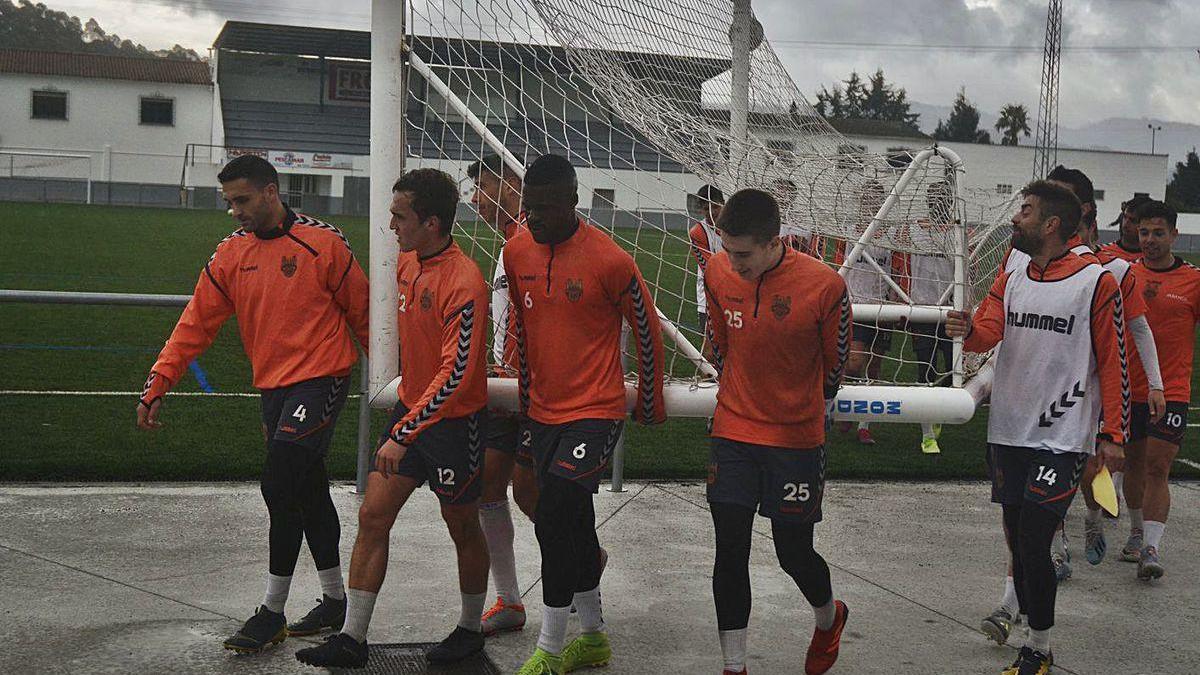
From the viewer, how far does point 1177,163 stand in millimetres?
98562

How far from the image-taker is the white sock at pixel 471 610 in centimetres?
498

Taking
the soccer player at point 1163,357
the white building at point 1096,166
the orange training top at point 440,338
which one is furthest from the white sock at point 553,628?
the white building at point 1096,166

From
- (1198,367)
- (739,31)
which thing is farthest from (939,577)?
(1198,367)

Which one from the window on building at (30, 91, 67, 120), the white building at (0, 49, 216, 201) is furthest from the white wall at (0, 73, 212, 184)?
the window on building at (30, 91, 67, 120)

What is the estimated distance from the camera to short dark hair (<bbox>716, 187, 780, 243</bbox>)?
14.7 ft

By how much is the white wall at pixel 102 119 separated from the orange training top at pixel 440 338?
→ 58.0 metres

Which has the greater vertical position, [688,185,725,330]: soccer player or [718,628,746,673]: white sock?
[688,185,725,330]: soccer player

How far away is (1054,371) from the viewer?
495cm

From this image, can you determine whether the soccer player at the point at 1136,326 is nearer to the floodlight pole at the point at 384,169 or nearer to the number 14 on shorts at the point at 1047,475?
the number 14 on shorts at the point at 1047,475

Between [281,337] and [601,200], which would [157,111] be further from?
[281,337]

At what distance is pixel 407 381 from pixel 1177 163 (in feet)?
343

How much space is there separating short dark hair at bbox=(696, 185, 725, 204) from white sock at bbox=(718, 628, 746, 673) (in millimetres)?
2361

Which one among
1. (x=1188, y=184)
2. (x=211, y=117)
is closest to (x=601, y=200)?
(x=211, y=117)

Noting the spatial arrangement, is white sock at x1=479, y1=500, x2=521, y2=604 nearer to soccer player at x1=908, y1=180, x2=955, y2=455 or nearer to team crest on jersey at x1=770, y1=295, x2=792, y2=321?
team crest on jersey at x1=770, y1=295, x2=792, y2=321
